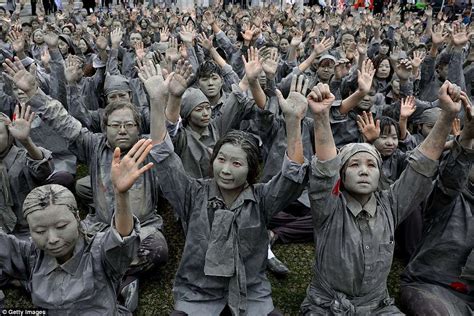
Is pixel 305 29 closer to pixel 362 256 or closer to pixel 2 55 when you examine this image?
pixel 2 55

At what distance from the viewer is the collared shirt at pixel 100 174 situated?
12.9 ft

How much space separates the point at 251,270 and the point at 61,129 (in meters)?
1.99

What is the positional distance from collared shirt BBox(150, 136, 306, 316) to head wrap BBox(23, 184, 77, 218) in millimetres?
600

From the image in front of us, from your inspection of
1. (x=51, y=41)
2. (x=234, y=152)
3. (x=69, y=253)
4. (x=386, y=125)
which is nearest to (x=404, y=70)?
(x=386, y=125)

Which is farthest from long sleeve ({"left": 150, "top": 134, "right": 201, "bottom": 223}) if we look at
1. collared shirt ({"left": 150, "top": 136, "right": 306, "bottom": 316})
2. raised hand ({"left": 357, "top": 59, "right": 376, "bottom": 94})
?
raised hand ({"left": 357, "top": 59, "right": 376, "bottom": 94})

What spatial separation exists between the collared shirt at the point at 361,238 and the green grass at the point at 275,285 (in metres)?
0.81

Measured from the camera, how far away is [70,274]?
2697mm

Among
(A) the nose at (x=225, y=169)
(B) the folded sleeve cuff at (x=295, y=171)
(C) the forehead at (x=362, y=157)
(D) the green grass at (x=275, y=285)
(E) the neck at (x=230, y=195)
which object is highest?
(C) the forehead at (x=362, y=157)

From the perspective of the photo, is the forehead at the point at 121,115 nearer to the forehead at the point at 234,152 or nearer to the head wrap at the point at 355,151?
the forehead at the point at 234,152

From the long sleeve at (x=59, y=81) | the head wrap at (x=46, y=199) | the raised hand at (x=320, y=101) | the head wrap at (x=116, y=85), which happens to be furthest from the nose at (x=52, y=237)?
the long sleeve at (x=59, y=81)

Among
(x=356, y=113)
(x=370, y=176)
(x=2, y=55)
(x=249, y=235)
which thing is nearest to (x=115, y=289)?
(x=249, y=235)

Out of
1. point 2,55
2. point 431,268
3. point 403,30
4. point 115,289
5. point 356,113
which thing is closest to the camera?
point 115,289

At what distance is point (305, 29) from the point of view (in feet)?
41.7

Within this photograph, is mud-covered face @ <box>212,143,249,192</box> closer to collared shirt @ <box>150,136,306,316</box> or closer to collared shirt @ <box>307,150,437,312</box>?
collared shirt @ <box>150,136,306,316</box>
